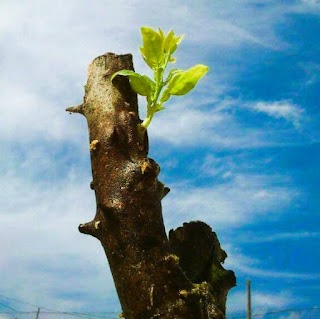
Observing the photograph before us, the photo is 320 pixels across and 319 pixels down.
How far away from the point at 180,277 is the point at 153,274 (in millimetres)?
75

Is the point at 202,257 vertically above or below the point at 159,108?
below

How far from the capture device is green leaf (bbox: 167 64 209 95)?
146 centimetres

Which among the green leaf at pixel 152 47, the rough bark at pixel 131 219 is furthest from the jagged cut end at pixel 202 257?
the green leaf at pixel 152 47

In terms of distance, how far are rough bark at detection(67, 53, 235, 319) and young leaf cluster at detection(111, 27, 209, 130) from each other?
60 mm

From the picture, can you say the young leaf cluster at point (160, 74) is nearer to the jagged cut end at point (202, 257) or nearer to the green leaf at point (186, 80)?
the green leaf at point (186, 80)

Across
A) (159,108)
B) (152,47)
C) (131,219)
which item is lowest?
(131,219)

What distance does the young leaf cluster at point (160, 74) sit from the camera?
56.9 inches

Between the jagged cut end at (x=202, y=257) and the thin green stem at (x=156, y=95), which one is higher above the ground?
the thin green stem at (x=156, y=95)

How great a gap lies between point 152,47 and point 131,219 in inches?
21.9

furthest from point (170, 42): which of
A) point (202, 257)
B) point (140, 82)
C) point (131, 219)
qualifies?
point (202, 257)

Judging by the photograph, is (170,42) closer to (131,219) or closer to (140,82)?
(140,82)

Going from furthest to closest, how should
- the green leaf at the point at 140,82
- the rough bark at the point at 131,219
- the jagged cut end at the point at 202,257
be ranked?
the jagged cut end at the point at 202,257 < the green leaf at the point at 140,82 < the rough bark at the point at 131,219

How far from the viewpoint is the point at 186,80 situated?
1.47 metres

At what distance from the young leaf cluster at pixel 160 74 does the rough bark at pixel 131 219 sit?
0.06 m
